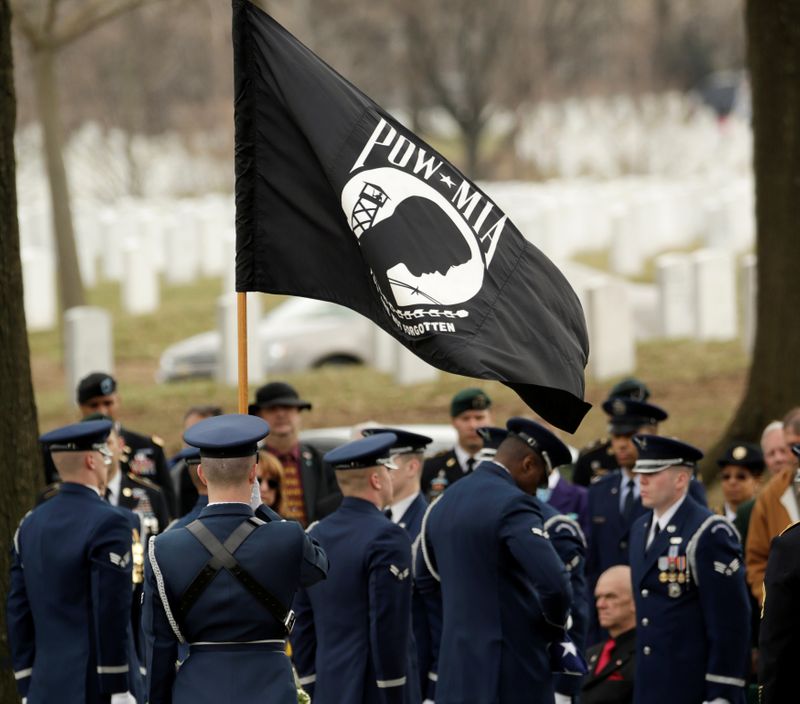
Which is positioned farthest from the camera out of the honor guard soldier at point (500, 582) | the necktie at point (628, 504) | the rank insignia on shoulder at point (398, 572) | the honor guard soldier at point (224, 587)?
the necktie at point (628, 504)

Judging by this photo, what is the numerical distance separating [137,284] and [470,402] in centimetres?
1723

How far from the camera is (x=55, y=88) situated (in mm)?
22641

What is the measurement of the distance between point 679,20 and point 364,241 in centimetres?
5432

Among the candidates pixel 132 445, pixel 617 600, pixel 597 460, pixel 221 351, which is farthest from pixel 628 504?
pixel 221 351

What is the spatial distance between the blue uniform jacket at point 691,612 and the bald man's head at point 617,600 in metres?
0.70

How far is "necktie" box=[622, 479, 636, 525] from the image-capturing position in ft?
32.5

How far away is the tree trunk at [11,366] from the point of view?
28.5 ft

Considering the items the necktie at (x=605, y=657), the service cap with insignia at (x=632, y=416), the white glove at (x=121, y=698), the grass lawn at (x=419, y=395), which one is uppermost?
the service cap with insignia at (x=632, y=416)

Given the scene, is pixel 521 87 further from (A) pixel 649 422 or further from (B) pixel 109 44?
(A) pixel 649 422

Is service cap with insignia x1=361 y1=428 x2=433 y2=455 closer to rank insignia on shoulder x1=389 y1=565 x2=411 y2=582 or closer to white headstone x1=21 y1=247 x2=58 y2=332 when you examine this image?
rank insignia on shoulder x1=389 y1=565 x2=411 y2=582

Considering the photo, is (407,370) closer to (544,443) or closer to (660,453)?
(660,453)

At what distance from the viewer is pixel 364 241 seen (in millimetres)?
6672

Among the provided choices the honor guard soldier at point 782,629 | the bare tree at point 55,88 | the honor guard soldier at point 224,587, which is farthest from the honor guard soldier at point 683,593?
the bare tree at point 55,88

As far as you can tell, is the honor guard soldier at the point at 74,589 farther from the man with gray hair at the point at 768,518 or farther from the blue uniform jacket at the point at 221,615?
the man with gray hair at the point at 768,518
